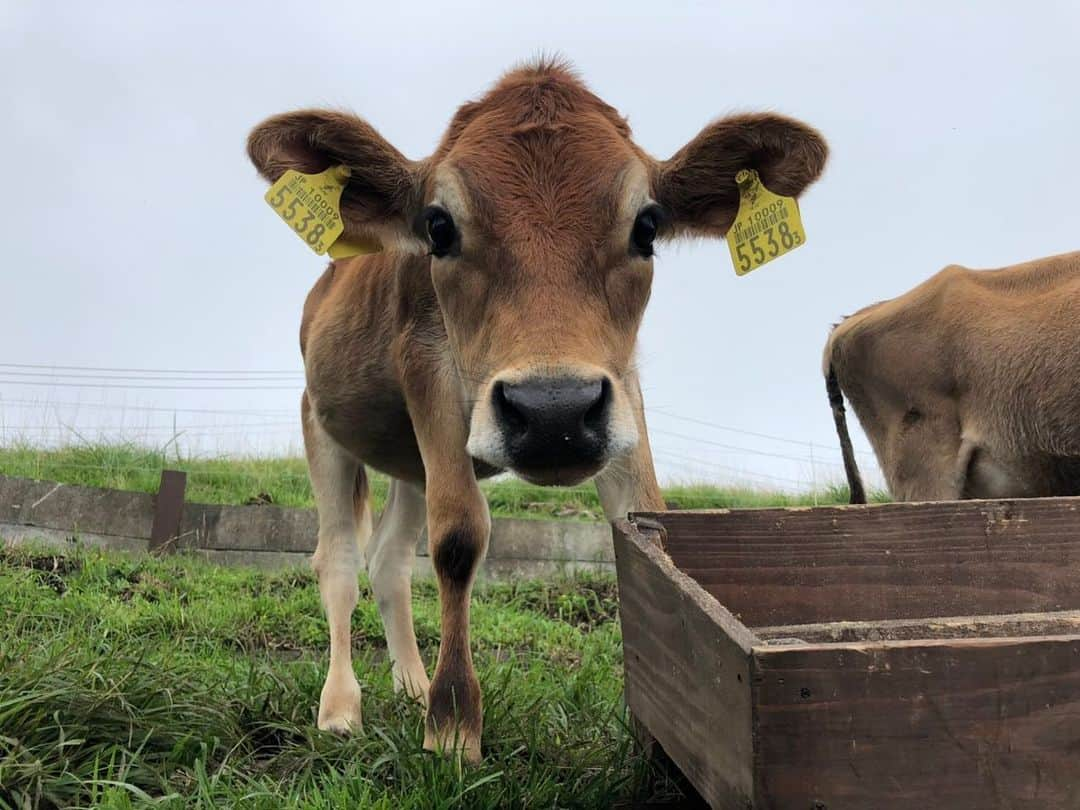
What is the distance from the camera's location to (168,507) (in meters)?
7.54

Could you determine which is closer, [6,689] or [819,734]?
[819,734]

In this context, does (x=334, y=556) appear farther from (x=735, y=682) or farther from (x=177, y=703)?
(x=735, y=682)

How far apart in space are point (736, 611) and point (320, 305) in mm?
2685

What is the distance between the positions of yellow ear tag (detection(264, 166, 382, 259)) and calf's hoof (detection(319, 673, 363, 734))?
59.2 inches

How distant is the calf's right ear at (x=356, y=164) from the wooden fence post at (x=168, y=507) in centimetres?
479

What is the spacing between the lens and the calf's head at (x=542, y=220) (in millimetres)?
2320

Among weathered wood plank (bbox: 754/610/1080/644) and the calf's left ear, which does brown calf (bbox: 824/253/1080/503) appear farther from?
weathered wood plank (bbox: 754/610/1080/644)

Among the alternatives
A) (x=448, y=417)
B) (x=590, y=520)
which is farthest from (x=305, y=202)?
(x=590, y=520)

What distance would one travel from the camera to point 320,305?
4367 mm

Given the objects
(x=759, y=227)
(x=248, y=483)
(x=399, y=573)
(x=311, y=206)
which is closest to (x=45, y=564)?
(x=399, y=573)

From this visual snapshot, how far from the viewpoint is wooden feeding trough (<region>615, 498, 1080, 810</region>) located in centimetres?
139

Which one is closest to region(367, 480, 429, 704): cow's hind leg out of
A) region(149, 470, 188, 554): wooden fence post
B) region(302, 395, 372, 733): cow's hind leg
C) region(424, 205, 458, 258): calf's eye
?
region(302, 395, 372, 733): cow's hind leg

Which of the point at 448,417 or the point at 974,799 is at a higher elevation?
the point at 448,417

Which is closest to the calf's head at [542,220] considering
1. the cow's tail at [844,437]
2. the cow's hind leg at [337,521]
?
the cow's hind leg at [337,521]
